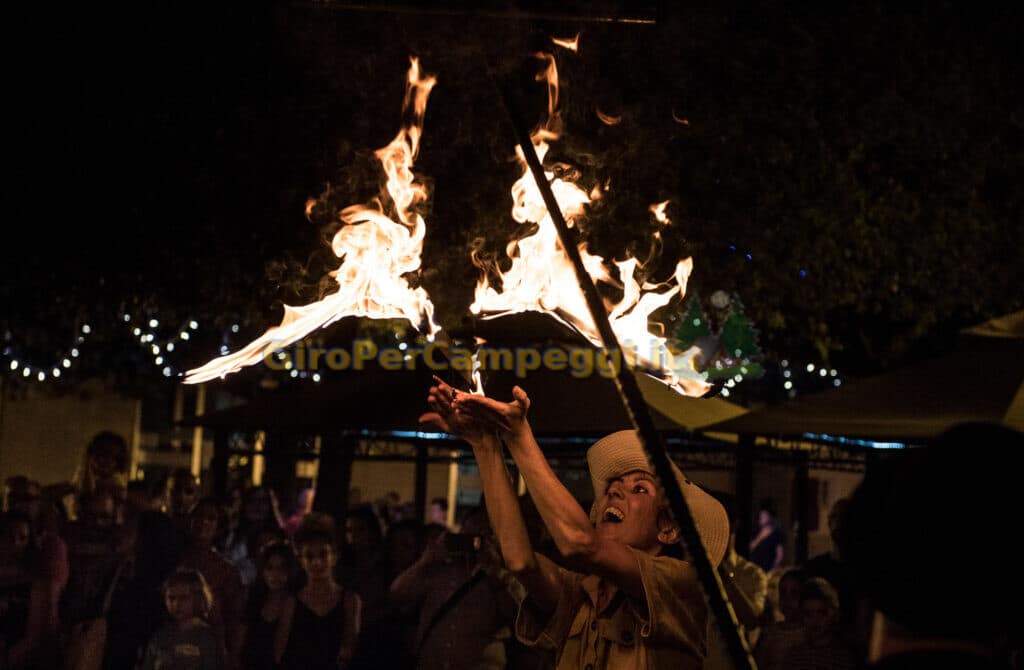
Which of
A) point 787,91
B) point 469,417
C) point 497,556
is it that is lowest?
point 497,556

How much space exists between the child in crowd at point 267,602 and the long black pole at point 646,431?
184 inches

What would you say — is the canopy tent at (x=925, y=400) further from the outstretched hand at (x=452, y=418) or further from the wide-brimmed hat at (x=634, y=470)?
the outstretched hand at (x=452, y=418)

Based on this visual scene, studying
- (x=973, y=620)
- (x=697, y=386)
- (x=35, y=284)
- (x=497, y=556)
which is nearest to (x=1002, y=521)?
(x=973, y=620)

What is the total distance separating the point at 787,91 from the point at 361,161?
4.09 meters

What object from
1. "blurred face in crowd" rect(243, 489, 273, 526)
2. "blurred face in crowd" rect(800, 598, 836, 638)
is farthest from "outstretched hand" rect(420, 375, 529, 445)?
"blurred face in crowd" rect(243, 489, 273, 526)

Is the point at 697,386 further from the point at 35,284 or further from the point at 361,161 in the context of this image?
the point at 35,284

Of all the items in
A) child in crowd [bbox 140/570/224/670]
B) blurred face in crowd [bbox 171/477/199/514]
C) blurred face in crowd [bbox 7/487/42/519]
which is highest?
blurred face in crowd [bbox 171/477/199/514]

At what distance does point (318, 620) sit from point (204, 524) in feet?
4.53

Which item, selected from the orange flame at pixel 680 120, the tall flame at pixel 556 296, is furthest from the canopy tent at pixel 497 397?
the tall flame at pixel 556 296

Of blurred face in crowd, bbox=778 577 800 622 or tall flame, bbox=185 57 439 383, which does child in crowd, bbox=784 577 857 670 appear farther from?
tall flame, bbox=185 57 439 383

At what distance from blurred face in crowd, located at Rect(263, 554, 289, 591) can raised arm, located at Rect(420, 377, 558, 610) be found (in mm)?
4014

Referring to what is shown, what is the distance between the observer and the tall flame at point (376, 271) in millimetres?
3867

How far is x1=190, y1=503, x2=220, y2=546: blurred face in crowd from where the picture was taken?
312 inches

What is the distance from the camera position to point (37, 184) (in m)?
11.9
